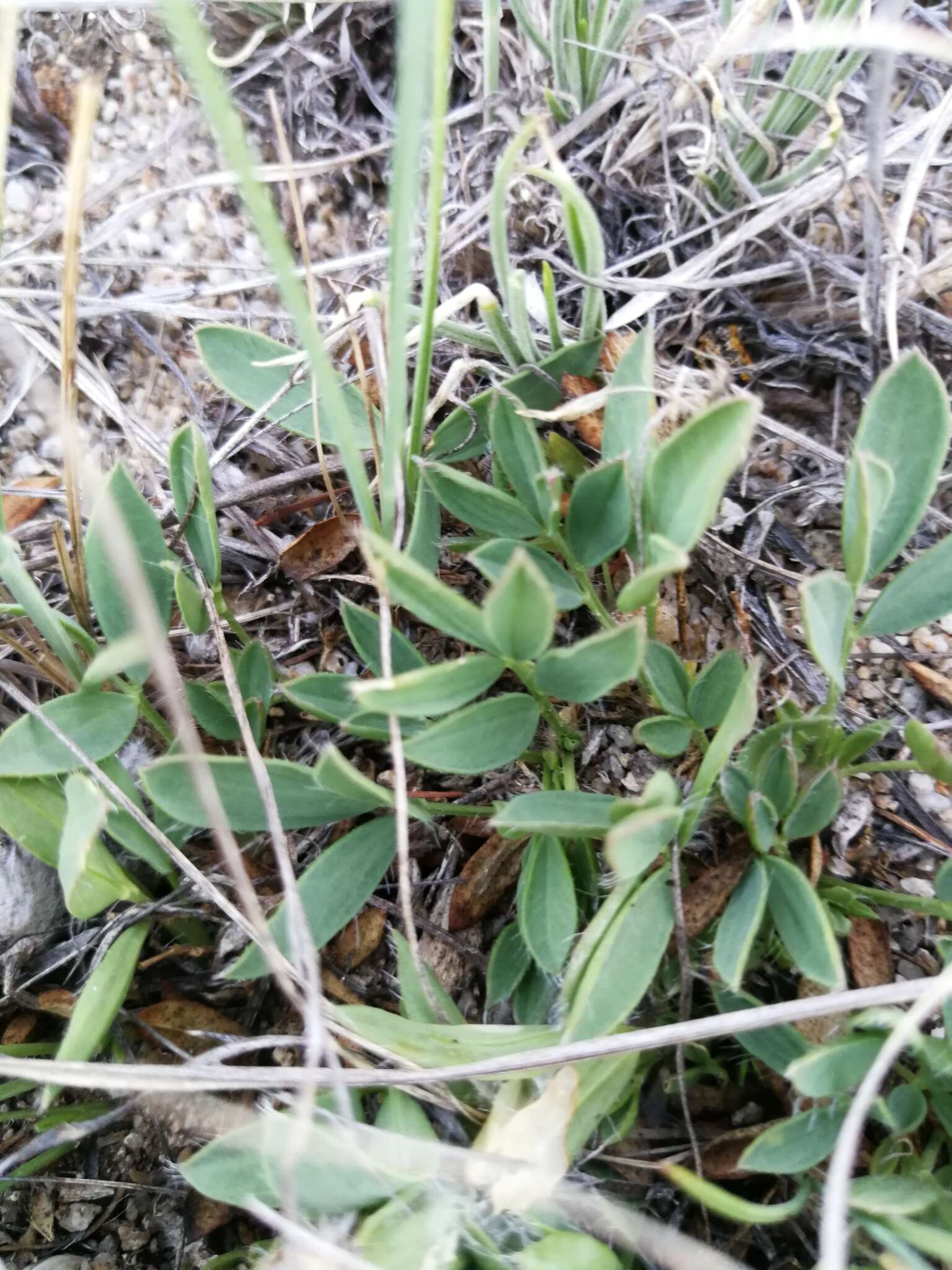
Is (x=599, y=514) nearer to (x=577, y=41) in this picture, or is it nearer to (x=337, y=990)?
(x=337, y=990)

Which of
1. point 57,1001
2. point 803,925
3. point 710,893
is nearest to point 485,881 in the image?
point 710,893

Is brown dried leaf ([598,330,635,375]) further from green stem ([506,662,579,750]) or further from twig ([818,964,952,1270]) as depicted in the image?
twig ([818,964,952,1270])

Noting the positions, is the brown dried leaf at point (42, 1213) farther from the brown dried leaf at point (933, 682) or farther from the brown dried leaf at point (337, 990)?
the brown dried leaf at point (933, 682)

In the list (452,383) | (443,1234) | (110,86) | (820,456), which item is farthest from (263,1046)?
(110,86)

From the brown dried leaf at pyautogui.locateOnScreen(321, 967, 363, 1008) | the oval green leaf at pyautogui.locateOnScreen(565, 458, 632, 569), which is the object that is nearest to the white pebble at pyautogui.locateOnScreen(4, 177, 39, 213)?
the oval green leaf at pyautogui.locateOnScreen(565, 458, 632, 569)

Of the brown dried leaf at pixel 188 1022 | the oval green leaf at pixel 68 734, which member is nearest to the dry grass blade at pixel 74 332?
the oval green leaf at pixel 68 734

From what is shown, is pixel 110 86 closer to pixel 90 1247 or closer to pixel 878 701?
pixel 878 701
